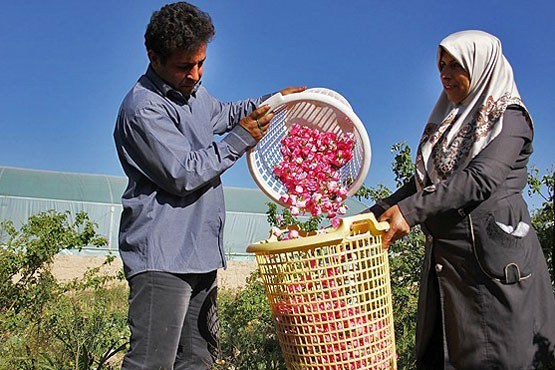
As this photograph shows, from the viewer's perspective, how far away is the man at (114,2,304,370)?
2383 mm

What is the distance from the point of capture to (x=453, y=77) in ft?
8.39

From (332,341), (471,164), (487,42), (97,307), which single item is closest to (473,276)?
(471,164)

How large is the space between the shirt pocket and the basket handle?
16.7 inches

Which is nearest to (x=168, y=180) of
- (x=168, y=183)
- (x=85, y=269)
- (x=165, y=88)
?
(x=168, y=183)

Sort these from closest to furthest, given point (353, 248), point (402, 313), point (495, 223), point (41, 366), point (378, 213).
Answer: point (353, 248), point (495, 223), point (378, 213), point (41, 366), point (402, 313)

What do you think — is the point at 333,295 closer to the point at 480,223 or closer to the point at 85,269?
the point at 480,223

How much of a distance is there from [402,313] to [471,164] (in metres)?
1.78

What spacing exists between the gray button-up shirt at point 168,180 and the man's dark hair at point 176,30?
0.51 ft

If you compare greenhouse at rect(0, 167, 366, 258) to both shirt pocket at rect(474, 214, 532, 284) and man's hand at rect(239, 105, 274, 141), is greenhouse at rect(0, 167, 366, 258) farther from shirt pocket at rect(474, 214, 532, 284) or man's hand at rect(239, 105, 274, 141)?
shirt pocket at rect(474, 214, 532, 284)

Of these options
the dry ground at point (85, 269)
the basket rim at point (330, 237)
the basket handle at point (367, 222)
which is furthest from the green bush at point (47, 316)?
the dry ground at point (85, 269)

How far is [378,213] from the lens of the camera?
278 cm

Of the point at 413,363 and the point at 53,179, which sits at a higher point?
the point at 413,363

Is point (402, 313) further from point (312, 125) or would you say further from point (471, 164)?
point (471, 164)

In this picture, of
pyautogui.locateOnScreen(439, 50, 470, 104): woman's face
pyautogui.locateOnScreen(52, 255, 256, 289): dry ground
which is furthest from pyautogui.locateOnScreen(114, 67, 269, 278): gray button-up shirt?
pyautogui.locateOnScreen(52, 255, 256, 289): dry ground
